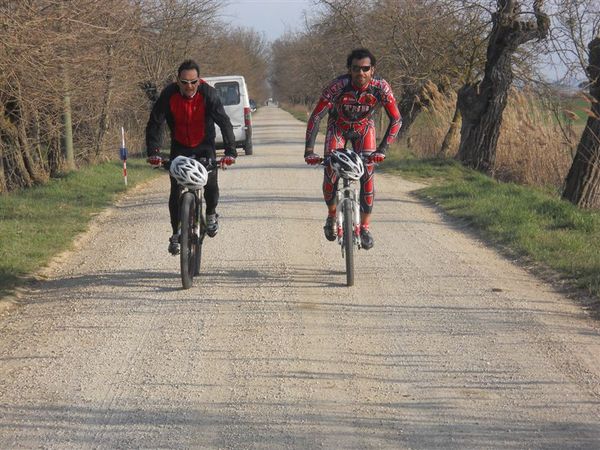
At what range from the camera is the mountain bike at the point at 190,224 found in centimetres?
734

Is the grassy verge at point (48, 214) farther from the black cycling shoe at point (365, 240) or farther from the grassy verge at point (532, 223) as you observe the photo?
the grassy verge at point (532, 223)

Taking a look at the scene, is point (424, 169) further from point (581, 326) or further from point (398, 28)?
point (581, 326)

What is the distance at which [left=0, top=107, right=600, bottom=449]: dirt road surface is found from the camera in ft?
14.6

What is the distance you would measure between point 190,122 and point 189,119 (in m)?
0.03

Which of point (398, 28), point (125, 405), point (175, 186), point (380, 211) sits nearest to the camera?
point (125, 405)

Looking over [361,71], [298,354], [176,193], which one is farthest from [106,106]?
[298,354]

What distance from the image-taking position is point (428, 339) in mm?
6004

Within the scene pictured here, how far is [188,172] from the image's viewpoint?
7.27 m

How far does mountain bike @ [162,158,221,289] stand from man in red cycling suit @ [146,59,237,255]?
133mm

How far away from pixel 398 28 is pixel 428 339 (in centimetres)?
1903

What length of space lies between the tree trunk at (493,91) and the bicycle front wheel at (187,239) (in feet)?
35.1

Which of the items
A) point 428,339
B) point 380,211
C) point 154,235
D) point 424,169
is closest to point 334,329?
point 428,339

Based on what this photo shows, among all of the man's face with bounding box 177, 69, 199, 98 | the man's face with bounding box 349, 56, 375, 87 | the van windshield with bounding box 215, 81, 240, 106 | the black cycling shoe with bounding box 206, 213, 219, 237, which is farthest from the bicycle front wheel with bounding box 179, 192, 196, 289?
the van windshield with bounding box 215, 81, 240, 106

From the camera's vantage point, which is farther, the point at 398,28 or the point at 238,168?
the point at 398,28
